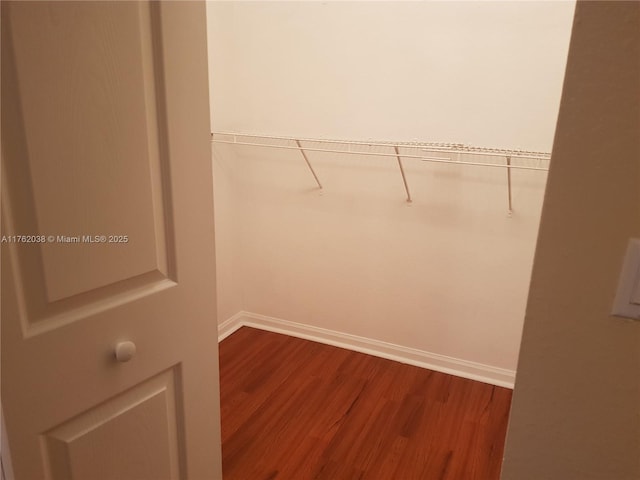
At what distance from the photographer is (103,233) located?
89cm

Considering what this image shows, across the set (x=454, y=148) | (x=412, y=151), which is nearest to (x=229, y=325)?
(x=412, y=151)

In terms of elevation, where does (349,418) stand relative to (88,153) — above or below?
below

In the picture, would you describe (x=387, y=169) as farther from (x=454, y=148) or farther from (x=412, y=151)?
(x=454, y=148)

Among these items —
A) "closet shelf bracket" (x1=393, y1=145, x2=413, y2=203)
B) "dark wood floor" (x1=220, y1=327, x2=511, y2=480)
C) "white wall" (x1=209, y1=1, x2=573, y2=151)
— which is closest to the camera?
"dark wood floor" (x1=220, y1=327, x2=511, y2=480)

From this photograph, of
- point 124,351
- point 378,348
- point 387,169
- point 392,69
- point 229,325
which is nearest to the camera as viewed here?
point 124,351

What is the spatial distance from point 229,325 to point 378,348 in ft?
3.14

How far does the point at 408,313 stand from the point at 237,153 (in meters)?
1.38

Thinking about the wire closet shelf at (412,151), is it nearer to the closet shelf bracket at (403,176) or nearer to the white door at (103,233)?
the closet shelf bracket at (403,176)

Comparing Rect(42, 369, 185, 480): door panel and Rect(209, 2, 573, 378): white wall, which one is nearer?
Rect(42, 369, 185, 480): door panel

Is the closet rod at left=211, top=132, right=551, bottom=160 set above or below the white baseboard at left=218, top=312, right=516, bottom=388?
above

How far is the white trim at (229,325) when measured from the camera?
9.21 feet

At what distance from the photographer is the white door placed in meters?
0.75

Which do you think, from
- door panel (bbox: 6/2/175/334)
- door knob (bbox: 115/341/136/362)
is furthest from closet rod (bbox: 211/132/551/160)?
door knob (bbox: 115/341/136/362)

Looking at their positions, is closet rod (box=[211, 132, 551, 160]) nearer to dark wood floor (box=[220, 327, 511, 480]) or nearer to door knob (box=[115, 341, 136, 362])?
dark wood floor (box=[220, 327, 511, 480])
